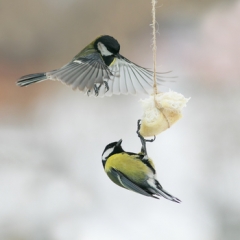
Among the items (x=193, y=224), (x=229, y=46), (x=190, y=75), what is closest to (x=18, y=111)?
(x=190, y=75)

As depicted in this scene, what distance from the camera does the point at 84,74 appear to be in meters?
0.71

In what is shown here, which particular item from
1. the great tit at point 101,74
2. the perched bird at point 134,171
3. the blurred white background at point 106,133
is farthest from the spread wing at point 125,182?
the blurred white background at point 106,133

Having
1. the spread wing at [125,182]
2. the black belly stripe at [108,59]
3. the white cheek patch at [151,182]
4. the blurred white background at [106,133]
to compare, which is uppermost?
the blurred white background at [106,133]

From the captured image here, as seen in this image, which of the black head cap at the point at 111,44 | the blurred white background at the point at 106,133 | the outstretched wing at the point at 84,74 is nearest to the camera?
the outstretched wing at the point at 84,74

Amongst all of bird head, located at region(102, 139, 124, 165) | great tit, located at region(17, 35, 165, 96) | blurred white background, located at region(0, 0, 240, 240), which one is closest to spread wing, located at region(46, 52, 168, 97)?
great tit, located at region(17, 35, 165, 96)

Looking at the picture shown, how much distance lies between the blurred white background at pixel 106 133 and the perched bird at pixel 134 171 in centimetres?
79

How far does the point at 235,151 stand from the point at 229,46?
0.45 metres

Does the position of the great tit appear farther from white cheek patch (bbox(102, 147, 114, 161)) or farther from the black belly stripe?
white cheek patch (bbox(102, 147, 114, 161))

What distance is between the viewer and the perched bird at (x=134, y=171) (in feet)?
2.26

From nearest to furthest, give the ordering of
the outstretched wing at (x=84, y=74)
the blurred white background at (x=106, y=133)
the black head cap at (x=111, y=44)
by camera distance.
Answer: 1. the outstretched wing at (x=84, y=74)
2. the black head cap at (x=111, y=44)
3. the blurred white background at (x=106, y=133)

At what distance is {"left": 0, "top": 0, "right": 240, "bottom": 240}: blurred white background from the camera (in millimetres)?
1512

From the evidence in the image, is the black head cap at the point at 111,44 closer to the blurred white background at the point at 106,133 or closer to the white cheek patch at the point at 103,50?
the white cheek patch at the point at 103,50

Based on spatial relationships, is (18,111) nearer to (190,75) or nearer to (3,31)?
(3,31)

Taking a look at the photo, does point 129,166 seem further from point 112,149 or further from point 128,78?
point 128,78
